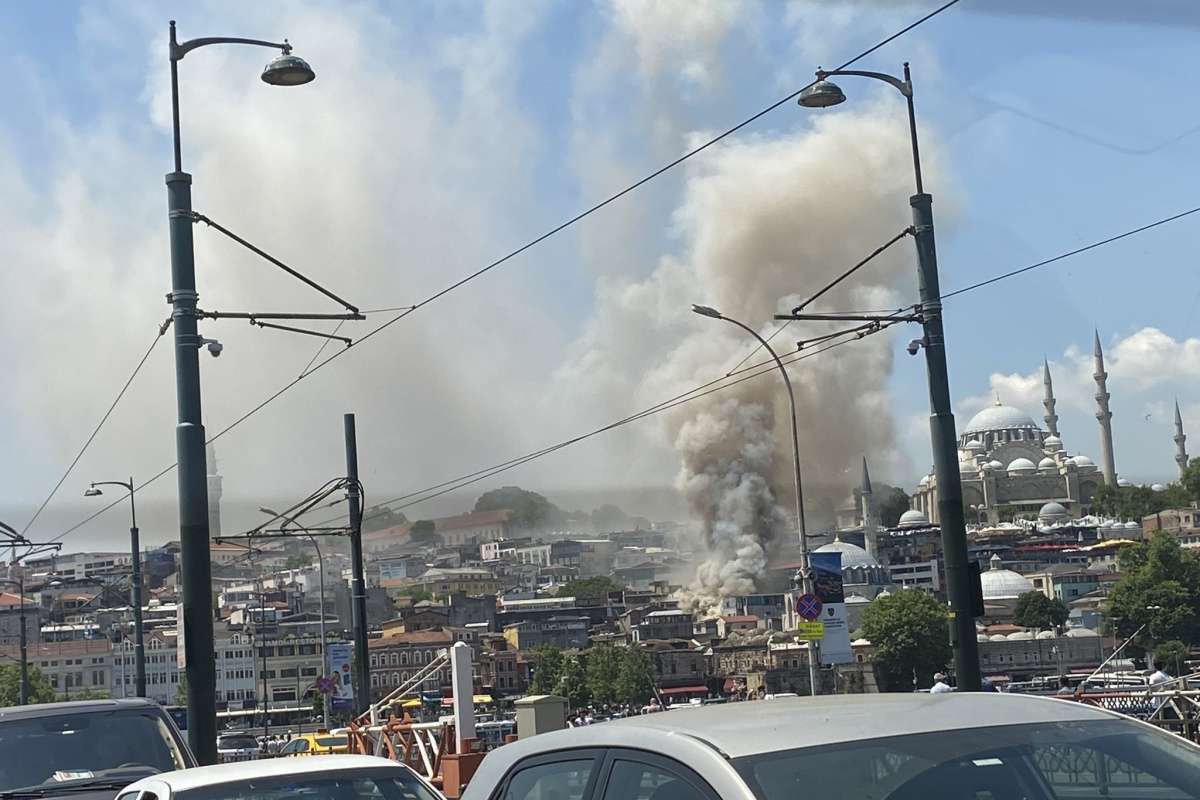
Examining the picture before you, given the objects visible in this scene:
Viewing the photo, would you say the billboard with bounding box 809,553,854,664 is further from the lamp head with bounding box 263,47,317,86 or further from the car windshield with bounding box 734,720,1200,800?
the car windshield with bounding box 734,720,1200,800

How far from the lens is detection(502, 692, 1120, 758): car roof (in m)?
3.63

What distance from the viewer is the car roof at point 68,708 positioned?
8.92m

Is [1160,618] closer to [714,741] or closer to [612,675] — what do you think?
[612,675]

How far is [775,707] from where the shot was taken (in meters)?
4.18

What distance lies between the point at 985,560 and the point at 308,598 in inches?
2819

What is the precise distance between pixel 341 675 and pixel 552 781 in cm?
3679

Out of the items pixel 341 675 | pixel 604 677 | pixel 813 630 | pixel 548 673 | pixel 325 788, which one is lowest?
pixel 604 677

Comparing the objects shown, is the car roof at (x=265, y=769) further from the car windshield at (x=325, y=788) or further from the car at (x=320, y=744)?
the car at (x=320, y=744)

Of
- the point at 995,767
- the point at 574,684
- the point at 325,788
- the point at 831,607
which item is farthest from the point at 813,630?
the point at 574,684

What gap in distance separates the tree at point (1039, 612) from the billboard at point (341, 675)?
10536cm

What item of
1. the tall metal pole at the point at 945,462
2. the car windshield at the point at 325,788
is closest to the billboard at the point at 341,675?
the tall metal pole at the point at 945,462

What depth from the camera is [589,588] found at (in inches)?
7308

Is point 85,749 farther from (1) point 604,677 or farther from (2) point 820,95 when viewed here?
(1) point 604,677

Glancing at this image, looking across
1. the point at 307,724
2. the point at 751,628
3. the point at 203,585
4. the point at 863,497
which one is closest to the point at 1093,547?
the point at 863,497
